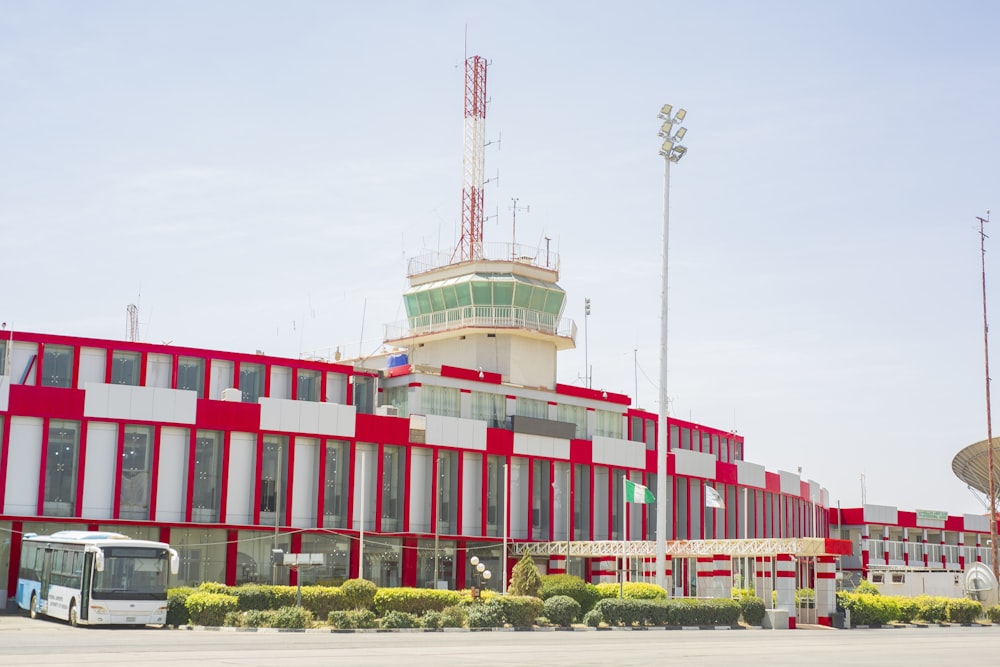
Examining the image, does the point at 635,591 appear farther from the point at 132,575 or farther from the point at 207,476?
the point at 132,575

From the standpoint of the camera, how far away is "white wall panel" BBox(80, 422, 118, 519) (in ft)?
181

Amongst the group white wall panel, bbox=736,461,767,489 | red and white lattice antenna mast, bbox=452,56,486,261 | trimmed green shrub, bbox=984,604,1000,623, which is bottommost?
trimmed green shrub, bbox=984,604,1000,623

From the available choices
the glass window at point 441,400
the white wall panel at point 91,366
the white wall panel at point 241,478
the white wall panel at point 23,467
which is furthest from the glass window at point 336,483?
the white wall panel at point 23,467

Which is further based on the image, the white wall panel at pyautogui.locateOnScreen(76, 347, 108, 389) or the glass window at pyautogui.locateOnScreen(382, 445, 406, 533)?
the glass window at pyautogui.locateOnScreen(382, 445, 406, 533)

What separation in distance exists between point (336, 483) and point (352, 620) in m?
19.8

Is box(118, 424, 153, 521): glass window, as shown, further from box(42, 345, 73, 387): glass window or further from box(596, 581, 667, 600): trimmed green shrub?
box(596, 581, 667, 600): trimmed green shrub

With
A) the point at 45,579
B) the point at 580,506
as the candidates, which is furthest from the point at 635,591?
the point at 45,579

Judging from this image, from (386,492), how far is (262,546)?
7440mm

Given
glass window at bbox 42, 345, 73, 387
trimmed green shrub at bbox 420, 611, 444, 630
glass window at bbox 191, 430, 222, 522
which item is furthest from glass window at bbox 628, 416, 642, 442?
trimmed green shrub at bbox 420, 611, 444, 630

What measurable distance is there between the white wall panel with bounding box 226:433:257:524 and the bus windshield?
16342 mm

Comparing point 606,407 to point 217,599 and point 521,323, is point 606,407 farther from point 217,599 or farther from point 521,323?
point 217,599

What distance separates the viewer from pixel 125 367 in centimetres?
5931

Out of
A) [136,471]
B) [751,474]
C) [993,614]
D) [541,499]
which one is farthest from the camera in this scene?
[751,474]

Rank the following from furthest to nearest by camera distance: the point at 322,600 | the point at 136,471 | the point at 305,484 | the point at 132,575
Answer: the point at 305,484
the point at 136,471
the point at 322,600
the point at 132,575
